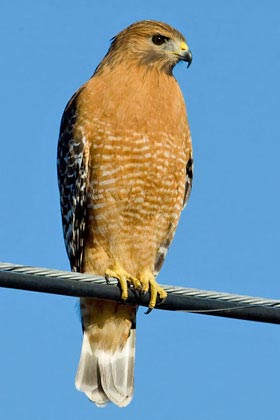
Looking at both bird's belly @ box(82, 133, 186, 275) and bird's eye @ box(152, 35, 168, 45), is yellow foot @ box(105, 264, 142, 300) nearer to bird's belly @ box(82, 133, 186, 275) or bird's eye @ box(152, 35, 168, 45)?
bird's belly @ box(82, 133, 186, 275)

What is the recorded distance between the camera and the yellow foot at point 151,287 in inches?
268

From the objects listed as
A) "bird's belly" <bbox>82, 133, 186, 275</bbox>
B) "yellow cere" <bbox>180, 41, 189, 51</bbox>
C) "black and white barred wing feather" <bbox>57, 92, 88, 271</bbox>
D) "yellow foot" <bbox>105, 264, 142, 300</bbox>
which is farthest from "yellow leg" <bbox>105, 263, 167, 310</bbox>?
"yellow cere" <bbox>180, 41, 189, 51</bbox>

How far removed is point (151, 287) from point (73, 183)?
1186 mm

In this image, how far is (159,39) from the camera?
8.43 meters

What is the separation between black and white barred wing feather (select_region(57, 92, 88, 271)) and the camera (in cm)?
765

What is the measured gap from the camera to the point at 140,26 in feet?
27.8

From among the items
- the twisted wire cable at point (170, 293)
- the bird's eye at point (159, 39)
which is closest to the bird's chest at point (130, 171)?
the bird's eye at point (159, 39)

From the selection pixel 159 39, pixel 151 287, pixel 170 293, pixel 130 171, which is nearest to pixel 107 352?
pixel 151 287

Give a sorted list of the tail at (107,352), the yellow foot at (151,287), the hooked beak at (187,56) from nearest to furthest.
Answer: the yellow foot at (151,287)
the tail at (107,352)
the hooked beak at (187,56)

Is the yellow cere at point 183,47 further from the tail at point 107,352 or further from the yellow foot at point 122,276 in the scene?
the tail at point 107,352

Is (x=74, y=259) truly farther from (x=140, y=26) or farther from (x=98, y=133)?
(x=140, y=26)

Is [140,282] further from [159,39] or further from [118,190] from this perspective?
[159,39]

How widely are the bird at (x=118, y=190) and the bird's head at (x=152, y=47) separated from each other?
11cm

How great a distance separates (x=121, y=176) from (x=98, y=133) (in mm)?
393
